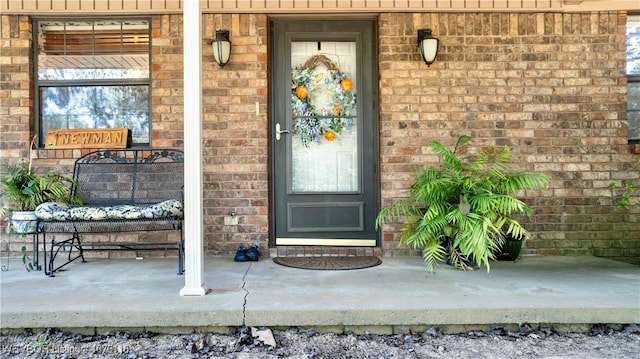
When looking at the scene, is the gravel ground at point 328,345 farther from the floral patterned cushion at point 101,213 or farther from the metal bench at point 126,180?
the metal bench at point 126,180

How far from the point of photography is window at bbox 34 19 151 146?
3732 millimetres

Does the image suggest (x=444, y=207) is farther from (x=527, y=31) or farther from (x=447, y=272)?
(x=527, y=31)

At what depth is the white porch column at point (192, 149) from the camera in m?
2.37

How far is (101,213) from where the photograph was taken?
2932 mm

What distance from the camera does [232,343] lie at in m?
2.13

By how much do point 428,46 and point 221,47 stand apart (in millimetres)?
1712

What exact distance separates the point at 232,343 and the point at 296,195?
69.8 inches

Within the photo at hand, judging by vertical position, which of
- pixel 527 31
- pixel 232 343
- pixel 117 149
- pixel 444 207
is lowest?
pixel 232 343

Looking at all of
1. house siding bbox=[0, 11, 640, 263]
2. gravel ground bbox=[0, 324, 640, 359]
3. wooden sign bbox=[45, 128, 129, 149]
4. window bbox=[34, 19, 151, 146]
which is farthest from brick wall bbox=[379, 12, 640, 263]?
wooden sign bbox=[45, 128, 129, 149]

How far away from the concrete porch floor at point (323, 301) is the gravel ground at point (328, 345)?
0.17 feet

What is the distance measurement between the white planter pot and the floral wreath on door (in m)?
2.06

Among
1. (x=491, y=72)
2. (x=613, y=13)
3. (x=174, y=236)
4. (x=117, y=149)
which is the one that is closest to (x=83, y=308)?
(x=174, y=236)

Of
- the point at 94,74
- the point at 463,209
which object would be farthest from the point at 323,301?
the point at 94,74

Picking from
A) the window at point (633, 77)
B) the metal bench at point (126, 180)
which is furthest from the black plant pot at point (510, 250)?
the metal bench at point (126, 180)
